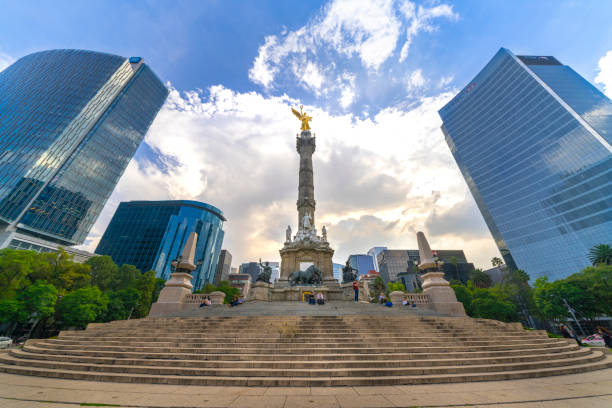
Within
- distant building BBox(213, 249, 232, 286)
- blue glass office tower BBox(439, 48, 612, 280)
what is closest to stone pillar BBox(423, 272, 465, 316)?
blue glass office tower BBox(439, 48, 612, 280)

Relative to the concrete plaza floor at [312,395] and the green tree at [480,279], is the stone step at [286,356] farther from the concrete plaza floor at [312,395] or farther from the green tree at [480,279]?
the green tree at [480,279]

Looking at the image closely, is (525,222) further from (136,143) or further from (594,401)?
(136,143)

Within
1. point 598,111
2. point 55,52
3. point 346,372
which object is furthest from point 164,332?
point 598,111

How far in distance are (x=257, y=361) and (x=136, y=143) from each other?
88.5m

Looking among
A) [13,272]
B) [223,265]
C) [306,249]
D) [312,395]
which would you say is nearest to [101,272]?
[13,272]

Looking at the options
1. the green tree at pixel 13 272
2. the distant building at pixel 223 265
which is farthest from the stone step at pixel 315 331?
the distant building at pixel 223 265

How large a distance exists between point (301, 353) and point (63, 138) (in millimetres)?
74131

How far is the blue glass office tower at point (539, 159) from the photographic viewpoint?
61.2m

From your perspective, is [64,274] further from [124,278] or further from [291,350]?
[291,350]

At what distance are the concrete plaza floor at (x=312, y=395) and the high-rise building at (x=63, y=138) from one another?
6133cm

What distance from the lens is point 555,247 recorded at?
215 feet

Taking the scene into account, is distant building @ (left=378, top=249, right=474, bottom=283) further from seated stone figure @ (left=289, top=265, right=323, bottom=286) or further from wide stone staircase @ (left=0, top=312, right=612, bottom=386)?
wide stone staircase @ (left=0, top=312, right=612, bottom=386)

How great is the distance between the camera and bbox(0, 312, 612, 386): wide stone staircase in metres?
6.82

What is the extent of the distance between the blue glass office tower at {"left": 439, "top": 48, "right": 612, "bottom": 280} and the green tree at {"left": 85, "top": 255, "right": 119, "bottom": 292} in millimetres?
105710
